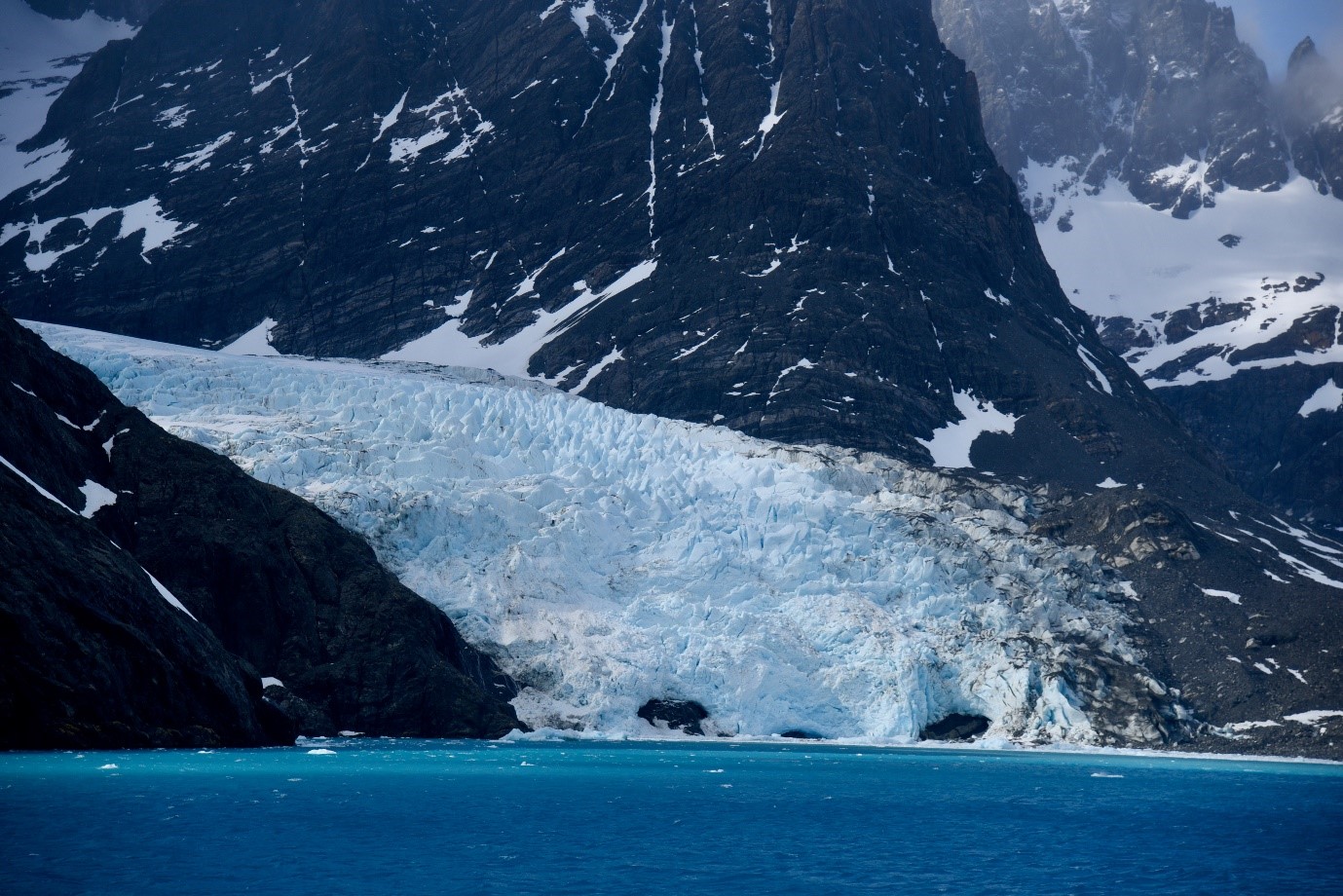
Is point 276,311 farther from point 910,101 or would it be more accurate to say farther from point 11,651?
point 11,651

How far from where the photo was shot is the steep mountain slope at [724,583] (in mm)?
55438

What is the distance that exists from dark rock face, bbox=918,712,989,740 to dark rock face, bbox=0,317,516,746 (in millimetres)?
19383

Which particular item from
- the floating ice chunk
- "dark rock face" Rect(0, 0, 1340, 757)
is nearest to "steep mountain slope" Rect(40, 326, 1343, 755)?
"dark rock face" Rect(0, 0, 1340, 757)

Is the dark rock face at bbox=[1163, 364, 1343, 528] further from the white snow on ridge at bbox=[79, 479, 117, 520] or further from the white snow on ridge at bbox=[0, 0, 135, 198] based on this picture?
the white snow on ridge at bbox=[0, 0, 135, 198]

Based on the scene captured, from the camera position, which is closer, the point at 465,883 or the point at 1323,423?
the point at 465,883

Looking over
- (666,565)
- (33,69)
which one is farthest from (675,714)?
(33,69)

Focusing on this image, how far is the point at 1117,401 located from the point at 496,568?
2731 inches

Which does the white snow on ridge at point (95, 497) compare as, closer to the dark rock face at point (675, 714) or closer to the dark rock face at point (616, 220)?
the dark rock face at point (675, 714)

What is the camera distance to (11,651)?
99.1ft

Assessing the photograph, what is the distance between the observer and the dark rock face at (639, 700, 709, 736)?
178 feet

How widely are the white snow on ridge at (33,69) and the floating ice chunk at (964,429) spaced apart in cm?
10925

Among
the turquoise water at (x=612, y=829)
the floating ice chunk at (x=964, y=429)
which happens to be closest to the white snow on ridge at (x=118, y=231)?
the floating ice chunk at (x=964, y=429)

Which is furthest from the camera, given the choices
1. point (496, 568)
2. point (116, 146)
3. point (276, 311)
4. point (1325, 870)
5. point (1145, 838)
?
point (116, 146)

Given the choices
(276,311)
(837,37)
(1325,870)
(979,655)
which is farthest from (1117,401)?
(1325,870)
